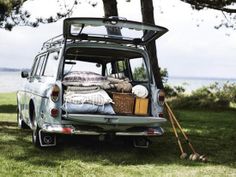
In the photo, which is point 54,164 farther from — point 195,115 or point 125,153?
point 195,115

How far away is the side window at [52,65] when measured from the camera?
28.2 feet

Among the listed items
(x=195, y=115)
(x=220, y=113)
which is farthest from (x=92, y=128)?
(x=220, y=113)

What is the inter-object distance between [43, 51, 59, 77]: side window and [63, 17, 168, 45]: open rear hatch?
18.3 inches

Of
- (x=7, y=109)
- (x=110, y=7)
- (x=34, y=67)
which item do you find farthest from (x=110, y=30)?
(x=7, y=109)

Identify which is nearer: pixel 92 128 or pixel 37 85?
pixel 92 128

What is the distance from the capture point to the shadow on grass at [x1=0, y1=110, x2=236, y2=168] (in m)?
8.03

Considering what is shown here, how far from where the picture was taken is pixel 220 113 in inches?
757

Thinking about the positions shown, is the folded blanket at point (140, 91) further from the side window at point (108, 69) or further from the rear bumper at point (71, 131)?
the side window at point (108, 69)

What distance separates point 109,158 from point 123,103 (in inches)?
35.7

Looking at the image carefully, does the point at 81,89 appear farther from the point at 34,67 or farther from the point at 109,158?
the point at 34,67

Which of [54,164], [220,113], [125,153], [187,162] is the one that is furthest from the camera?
[220,113]


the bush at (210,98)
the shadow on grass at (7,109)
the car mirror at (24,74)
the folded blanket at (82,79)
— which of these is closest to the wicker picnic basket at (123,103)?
the folded blanket at (82,79)

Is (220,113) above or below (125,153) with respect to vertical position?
below

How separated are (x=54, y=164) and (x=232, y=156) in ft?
10.2
